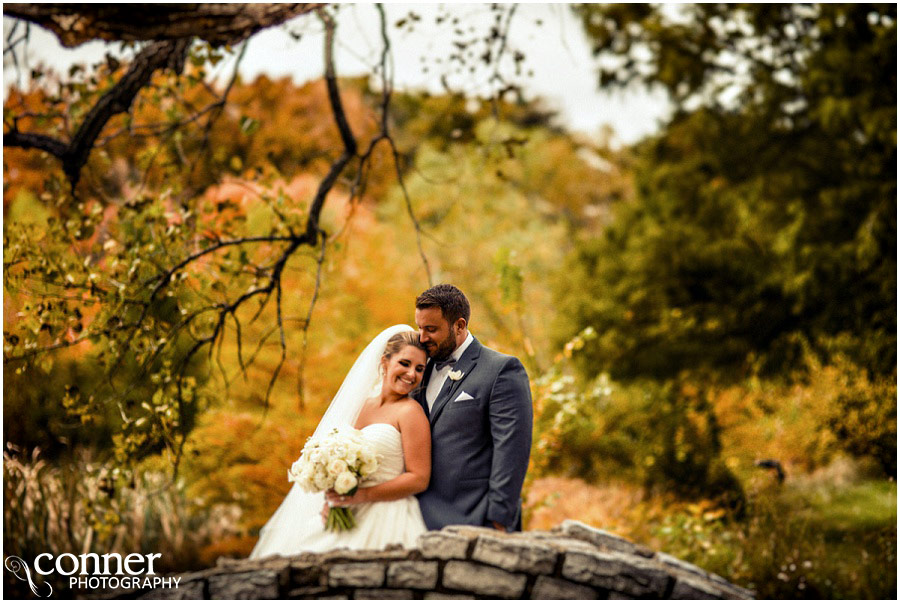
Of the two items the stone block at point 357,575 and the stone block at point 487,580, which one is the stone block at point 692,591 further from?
the stone block at point 357,575

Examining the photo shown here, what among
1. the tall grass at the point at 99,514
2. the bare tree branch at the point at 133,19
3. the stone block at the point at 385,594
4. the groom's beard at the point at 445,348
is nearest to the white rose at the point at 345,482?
the stone block at the point at 385,594

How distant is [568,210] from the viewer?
19.3m

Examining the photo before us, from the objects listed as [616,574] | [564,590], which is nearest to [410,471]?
[564,590]

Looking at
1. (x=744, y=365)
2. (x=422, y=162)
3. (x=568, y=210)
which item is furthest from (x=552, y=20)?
(x=568, y=210)

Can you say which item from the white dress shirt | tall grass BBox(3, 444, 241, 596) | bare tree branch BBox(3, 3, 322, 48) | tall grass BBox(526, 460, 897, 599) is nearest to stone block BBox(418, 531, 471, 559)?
the white dress shirt

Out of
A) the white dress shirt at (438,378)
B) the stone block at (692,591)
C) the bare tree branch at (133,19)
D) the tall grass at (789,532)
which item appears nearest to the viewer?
the stone block at (692,591)

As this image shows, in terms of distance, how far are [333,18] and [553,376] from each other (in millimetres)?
2893

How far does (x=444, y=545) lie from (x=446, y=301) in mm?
856

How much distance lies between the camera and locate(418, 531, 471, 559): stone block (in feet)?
8.52

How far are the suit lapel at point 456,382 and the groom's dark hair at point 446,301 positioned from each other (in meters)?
0.15

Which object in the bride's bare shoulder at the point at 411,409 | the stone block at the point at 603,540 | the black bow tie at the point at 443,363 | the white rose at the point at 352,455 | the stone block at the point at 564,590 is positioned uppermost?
the black bow tie at the point at 443,363

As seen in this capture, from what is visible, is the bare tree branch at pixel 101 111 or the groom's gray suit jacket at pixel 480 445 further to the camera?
the bare tree branch at pixel 101 111

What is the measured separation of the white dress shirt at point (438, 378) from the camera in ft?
9.60

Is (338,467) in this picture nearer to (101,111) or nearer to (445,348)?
(445,348)
